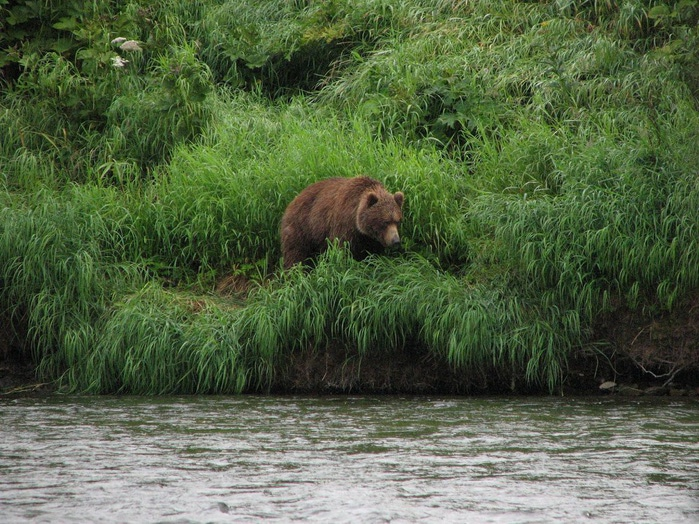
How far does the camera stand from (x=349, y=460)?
4934mm

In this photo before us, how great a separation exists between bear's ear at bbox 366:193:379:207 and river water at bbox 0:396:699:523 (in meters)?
1.56

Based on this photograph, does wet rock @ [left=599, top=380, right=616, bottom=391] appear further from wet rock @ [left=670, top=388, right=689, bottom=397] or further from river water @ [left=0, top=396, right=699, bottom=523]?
wet rock @ [left=670, top=388, right=689, bottom=397]

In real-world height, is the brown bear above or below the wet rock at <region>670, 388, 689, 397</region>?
above

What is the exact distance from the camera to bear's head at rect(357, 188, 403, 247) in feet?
25.0

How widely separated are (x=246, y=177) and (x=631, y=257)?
3389 millimetres

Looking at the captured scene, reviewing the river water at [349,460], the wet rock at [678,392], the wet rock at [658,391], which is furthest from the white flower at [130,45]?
the wet rock at [678,392]

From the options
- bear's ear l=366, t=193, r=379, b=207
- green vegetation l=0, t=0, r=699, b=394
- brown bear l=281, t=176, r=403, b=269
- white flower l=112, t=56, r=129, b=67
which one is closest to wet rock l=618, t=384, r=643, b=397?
green vegetation l=0, t=0, r=699, b=394

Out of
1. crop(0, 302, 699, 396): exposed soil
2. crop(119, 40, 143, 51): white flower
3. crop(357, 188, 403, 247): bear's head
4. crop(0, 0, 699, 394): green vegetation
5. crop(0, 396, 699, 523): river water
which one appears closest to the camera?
crop(0, 396, 699, 523): river water

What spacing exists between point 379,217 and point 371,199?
15 centimetres

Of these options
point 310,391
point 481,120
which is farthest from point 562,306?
point 481,120

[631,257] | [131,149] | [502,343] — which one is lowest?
[502,343]

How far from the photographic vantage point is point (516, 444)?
209 inches

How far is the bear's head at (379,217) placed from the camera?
7.62m

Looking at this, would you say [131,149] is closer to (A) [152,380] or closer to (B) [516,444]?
(A) [152,380]
